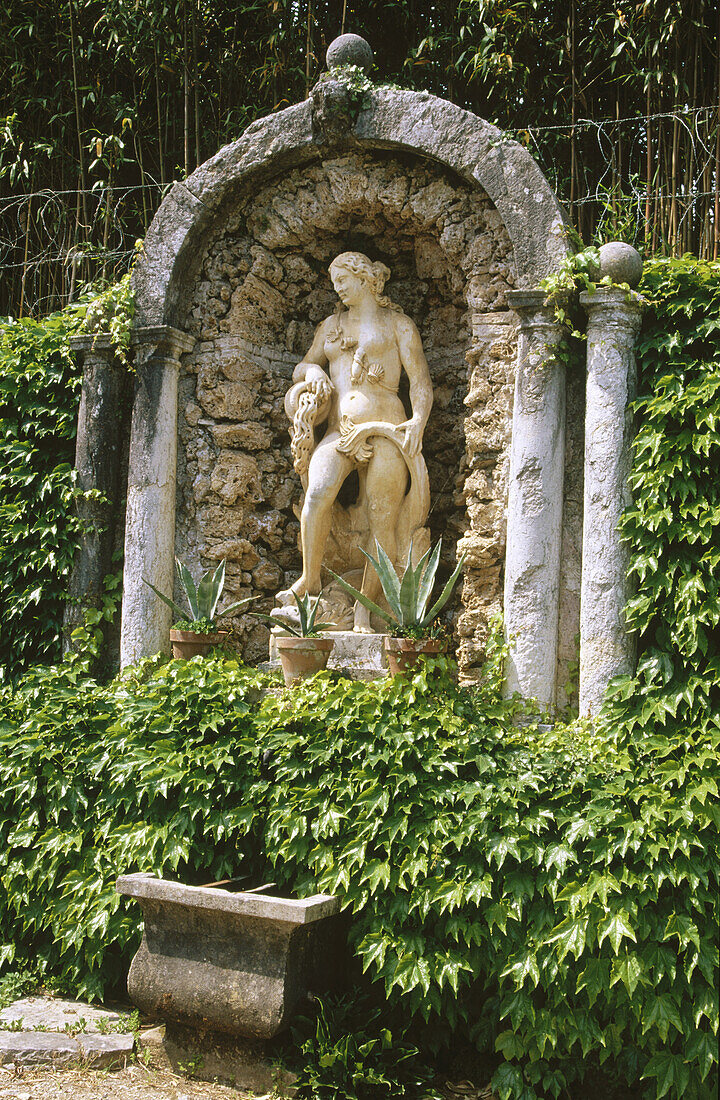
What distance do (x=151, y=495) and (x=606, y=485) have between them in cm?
237

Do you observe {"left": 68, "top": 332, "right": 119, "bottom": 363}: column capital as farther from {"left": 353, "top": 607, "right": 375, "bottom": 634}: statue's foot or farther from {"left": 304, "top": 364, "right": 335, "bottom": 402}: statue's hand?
{"left": 353, "top": 607, "right": 375, "bottom": 634}: statue's foot

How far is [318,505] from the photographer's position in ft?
16.6

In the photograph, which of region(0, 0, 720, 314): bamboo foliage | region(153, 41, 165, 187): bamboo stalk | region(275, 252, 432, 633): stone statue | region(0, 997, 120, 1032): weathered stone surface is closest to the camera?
region(0, 997, 120, 1032): weathered stone surface

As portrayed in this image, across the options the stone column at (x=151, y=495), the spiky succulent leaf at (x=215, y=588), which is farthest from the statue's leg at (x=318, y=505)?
the stone column at (x=151, y=495)

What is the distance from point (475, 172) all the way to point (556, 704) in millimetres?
2589

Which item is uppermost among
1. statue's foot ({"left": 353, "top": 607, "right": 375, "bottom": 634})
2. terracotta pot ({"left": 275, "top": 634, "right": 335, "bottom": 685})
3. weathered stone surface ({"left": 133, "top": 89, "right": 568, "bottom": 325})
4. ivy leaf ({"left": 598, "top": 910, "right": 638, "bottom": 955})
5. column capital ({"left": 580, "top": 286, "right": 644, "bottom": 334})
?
weathered stone surface ({"left": 133, "top": 89, "right": 568, "bottom": 325})

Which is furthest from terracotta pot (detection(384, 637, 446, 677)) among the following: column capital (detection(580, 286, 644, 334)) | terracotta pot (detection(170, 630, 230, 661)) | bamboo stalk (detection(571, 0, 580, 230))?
bamboo stalk (detection(571, 0, 580, 230))

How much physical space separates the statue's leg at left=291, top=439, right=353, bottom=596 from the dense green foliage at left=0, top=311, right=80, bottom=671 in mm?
1248

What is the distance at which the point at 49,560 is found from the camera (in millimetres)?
5090

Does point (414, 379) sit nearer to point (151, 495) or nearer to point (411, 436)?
point (411, 436)

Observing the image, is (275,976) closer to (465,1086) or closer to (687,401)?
(465,1086)

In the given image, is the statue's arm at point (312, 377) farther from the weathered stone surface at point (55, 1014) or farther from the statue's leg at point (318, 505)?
the weathered stone surface at point (55, 1014)

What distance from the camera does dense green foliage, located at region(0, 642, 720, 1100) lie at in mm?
3379

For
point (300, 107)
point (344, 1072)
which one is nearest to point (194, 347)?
point (300, 107)
